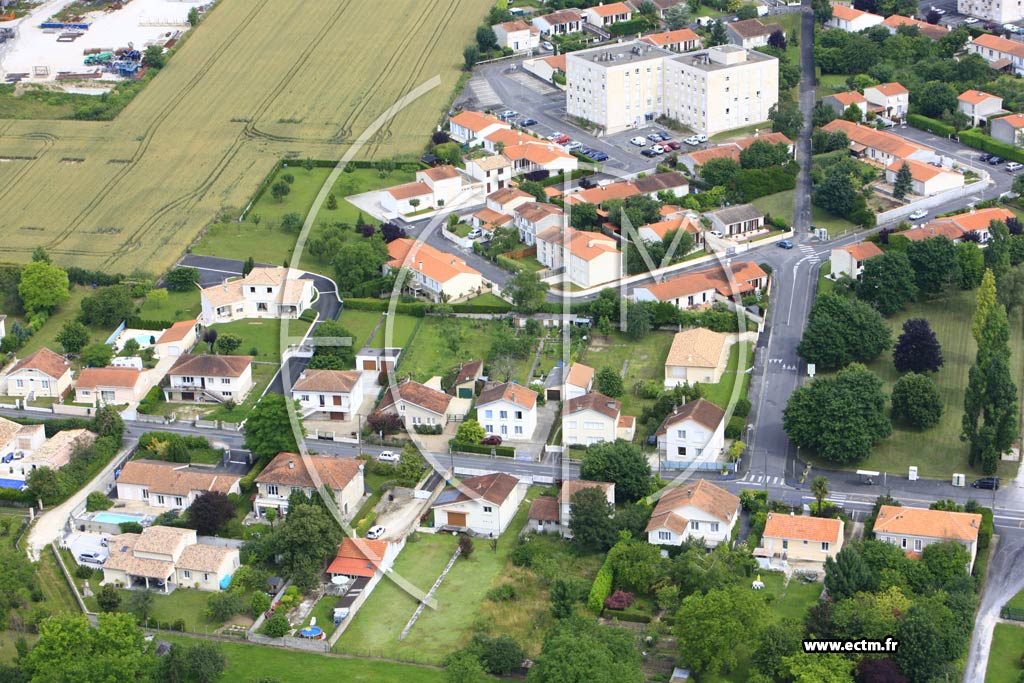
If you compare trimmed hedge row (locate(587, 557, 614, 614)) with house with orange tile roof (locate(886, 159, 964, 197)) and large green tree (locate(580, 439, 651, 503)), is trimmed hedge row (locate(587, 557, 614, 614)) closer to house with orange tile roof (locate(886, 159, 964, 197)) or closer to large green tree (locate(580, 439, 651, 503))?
large green tree (locate(580, 439, 651, 503))

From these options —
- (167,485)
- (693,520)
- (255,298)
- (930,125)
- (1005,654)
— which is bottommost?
(930,125)

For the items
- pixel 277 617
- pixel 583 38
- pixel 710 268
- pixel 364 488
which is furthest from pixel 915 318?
pixel 583 38

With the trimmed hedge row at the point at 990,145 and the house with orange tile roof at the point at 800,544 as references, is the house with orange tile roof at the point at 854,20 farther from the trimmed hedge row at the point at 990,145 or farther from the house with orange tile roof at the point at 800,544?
the house with orange tile roof at the point at 800,544

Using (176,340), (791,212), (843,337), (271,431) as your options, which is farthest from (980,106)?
→ (271,431)

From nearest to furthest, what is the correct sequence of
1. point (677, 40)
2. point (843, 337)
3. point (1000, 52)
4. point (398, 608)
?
point (398, 608), point (843, 337), point (1000, 52), point (677, 40)

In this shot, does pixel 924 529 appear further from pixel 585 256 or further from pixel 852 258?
pixel 585 256
